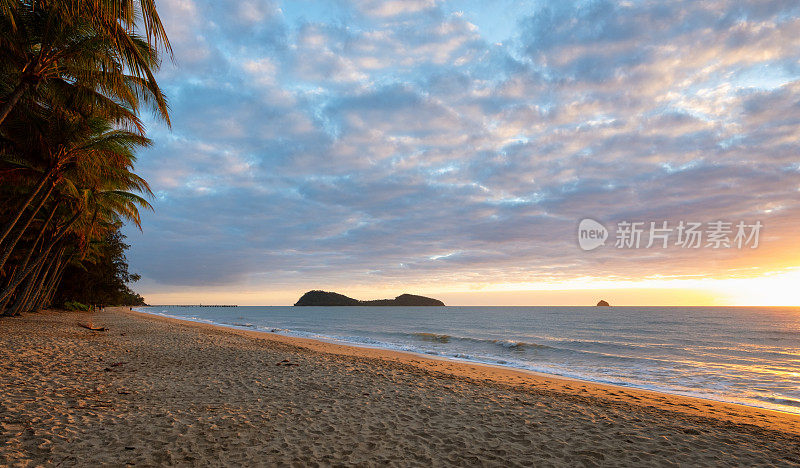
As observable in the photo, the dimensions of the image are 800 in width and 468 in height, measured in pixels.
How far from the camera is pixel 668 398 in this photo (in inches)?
446

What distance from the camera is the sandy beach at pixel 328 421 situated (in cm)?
469

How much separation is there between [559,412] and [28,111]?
17.0 metres

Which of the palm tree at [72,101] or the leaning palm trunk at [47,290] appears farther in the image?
A: the leaning palm trunk at [47,290]

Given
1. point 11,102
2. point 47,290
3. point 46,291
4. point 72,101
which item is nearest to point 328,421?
point 11,102

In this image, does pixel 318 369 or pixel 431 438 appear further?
pixel 318 369

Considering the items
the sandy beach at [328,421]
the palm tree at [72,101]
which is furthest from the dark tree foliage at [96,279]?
the sandy beach at [328,421]

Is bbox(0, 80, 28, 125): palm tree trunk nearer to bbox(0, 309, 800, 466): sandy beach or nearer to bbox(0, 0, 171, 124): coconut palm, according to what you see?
bbox(0, 0, 171, 124): coconut palm

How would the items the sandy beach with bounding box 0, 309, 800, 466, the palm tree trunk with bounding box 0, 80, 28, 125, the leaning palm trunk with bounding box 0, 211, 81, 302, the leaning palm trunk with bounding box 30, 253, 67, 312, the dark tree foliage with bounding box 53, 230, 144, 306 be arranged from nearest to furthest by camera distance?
the sandy beach with bounding box 0, 309, 800, 466, the palm tree trunk with bounding box 0, 80, 28, 125, the leaning palm trunk with bounding box 0, 211, 81, 302, the leaning palm trunk with bounding box 30, 253, 67, 312, the dark tree foliage with bounding box 53, 230, 144, 306

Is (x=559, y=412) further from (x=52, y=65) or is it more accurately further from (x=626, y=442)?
(x=52, y=65)

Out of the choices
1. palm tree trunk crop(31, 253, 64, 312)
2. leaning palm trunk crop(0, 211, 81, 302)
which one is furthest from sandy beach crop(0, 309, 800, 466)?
palm tree trunk crop(31, 253, 64, 312)

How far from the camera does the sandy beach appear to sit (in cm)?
469

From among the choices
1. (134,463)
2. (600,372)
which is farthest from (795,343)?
(134,463)

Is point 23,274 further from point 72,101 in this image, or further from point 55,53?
point 55,53

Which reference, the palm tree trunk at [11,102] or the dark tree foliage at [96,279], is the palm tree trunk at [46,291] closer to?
the dark tree foliage at [96,279]
